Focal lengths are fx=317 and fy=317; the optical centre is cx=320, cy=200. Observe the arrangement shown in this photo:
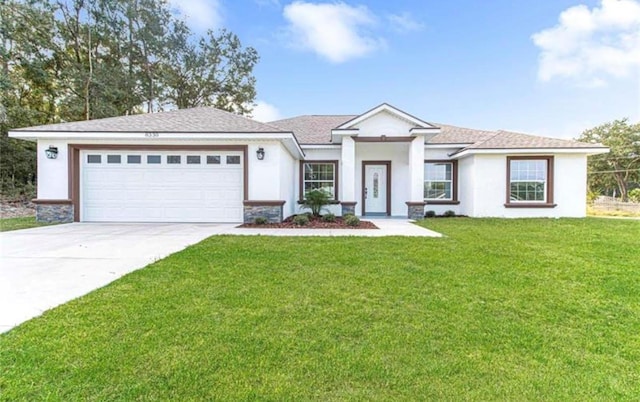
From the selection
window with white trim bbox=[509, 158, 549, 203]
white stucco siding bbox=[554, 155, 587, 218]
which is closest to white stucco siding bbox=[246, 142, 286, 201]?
window with white trim bbox=[509, 158, 549, 203]

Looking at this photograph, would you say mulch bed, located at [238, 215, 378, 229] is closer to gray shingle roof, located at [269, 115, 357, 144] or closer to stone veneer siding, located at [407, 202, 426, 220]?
stone veneer siding, located at [407, 202, 426, 220]

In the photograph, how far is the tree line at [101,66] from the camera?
1706cm

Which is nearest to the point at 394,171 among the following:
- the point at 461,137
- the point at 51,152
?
the point at 461,137

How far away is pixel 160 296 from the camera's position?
3.57m

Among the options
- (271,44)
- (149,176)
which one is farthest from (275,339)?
(271,44)

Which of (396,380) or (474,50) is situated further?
(474,50)

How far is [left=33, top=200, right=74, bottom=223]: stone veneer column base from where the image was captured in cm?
1018

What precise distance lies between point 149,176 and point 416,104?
16.0 m

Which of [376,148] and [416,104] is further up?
[416,104]

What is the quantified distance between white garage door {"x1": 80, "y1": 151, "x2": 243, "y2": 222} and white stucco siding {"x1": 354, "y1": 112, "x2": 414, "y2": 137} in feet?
16.0

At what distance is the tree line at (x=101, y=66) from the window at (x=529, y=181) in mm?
18749

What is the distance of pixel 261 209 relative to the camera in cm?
1025

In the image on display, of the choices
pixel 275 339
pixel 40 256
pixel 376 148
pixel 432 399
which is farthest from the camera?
pixel 376 148

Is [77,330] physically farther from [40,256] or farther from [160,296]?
[40,256]
